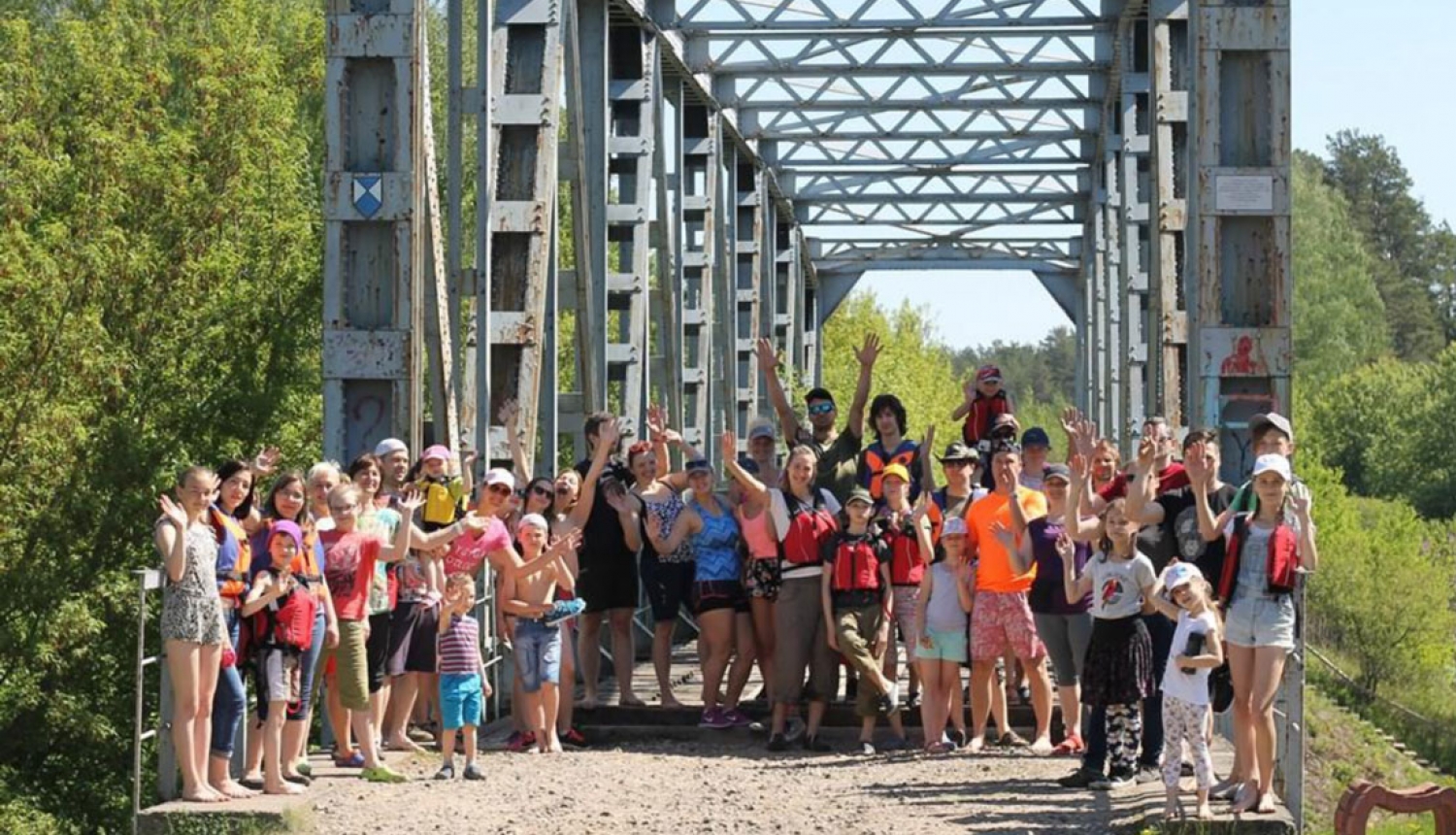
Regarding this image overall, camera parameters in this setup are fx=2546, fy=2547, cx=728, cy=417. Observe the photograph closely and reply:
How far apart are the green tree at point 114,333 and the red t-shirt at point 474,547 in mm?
14312

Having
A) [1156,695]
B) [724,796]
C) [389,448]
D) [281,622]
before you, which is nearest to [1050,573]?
[1156,695]

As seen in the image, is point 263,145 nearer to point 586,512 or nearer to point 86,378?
point 86,378

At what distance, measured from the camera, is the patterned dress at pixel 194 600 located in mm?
11352

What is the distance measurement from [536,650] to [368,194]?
305 centimetres

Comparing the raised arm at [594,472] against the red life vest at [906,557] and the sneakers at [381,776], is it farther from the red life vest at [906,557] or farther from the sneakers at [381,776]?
the sneakers at [381,776]

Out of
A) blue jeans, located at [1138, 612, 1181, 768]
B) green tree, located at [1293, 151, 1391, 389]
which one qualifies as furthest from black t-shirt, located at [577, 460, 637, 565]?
green tree, located at [1293, 151, 1391, 389]

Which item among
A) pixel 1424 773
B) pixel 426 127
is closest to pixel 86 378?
pixel 426 127

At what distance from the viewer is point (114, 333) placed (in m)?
29.5

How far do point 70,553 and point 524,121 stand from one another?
41.5ft

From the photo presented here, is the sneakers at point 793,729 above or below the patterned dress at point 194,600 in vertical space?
below

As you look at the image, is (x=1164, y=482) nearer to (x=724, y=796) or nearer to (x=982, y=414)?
(x=724, y=796)

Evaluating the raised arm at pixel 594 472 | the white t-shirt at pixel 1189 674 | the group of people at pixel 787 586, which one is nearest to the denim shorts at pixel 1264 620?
the group of people at pixel 787 586

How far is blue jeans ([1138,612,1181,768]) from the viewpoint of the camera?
40.8 feet

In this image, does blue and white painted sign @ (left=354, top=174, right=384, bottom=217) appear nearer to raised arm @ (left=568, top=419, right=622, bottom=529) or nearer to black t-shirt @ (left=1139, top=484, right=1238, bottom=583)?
raised arm @ (left=568, top=419, right=622, bottom=529)
